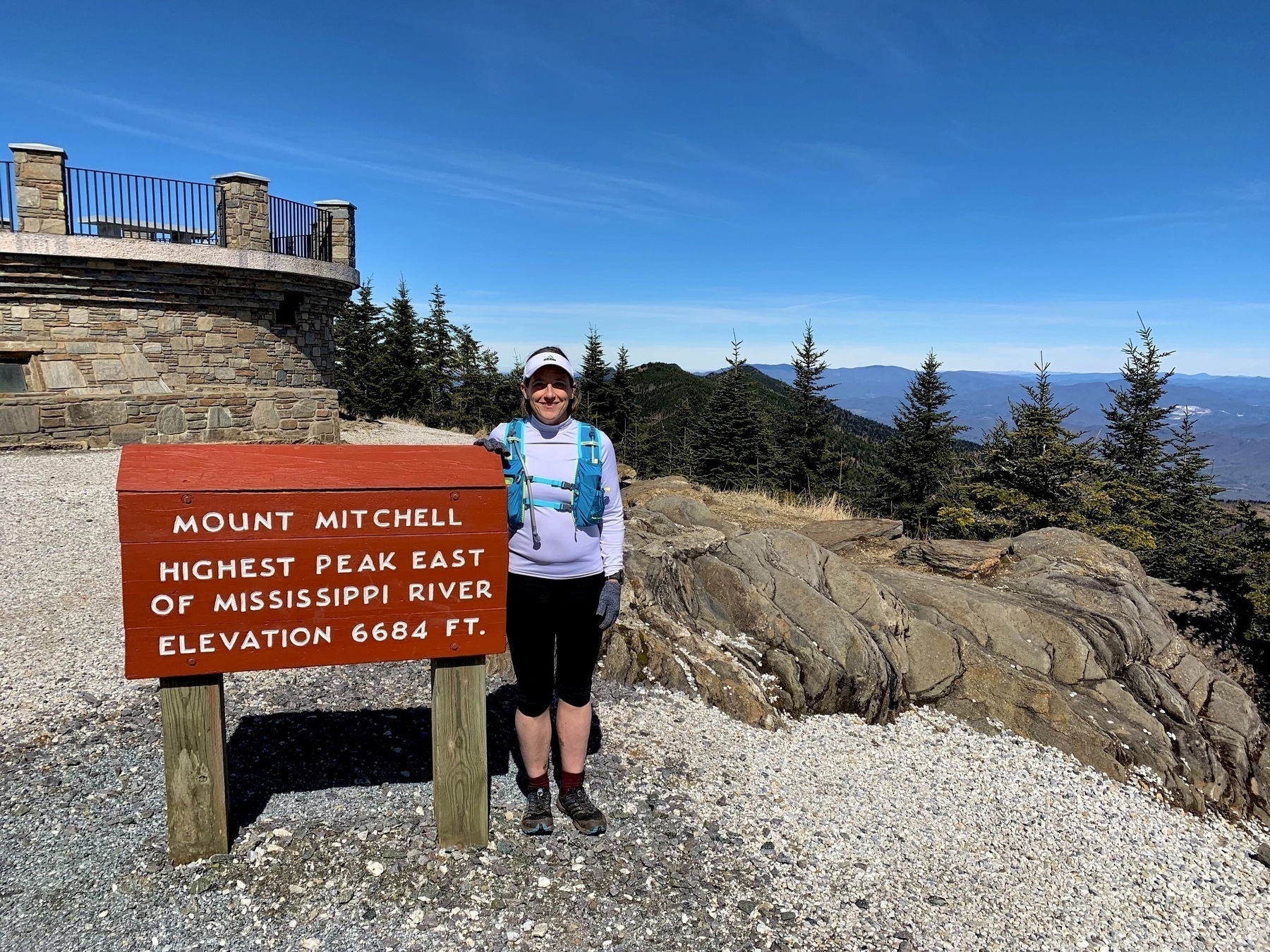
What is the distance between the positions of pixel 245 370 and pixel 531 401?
530 inches

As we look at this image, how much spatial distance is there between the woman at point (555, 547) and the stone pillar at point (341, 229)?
47.7ft

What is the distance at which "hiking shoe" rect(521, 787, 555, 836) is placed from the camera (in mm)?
3641

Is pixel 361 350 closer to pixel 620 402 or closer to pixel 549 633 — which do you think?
pixel 620 402

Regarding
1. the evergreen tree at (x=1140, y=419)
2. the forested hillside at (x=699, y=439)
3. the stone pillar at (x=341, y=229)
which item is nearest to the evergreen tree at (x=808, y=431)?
the forested hillside at (x=699, y=439)

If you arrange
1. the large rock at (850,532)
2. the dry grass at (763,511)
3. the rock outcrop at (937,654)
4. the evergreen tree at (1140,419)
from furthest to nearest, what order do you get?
the evergreen tree at (1140,419)
the dry grass at (763,511)
the large rock at (850,532)
the rock outcrop at (937,654)

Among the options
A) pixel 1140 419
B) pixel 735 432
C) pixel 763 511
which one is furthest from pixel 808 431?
pixel 763 511

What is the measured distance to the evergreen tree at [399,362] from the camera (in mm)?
36812

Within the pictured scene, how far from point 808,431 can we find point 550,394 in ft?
113

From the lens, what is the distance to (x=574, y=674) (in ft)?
12.0

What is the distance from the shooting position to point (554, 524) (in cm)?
341

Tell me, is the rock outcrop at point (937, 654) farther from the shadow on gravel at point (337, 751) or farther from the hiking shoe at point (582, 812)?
the hiking shoe at point (582, 812)

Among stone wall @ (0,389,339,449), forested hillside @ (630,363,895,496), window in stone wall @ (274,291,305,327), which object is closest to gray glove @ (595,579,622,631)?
stone wall @ (0,389,339,449)

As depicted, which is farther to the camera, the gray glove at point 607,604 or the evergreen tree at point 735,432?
the evergreen tree at point 735,432

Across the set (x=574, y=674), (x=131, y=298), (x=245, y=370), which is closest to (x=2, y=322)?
(x=131, y=298)
